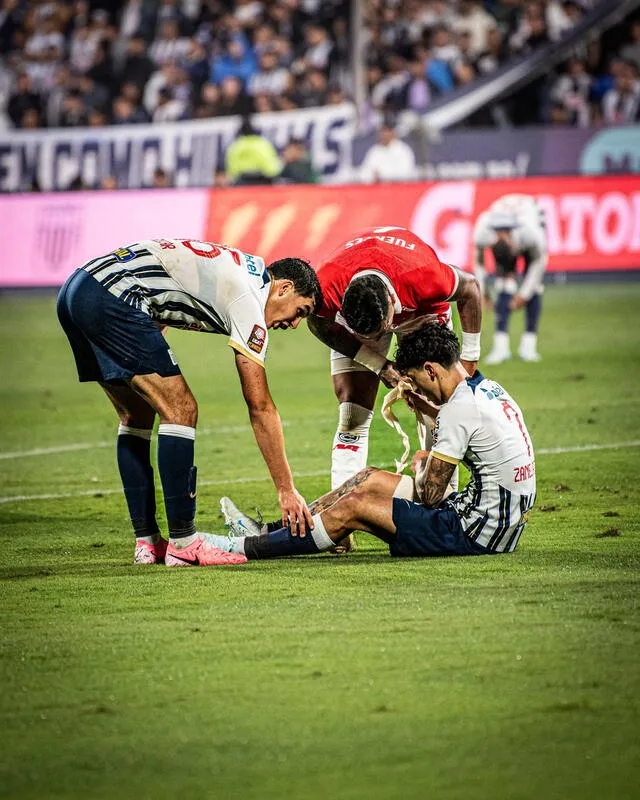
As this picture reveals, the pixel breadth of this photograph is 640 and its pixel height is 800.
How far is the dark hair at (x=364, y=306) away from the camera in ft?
21.0

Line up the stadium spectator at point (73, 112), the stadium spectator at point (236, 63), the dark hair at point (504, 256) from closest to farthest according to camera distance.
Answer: the dark hair at point (504, 256)
the stadium spectator at point (236, 63)
the stadium spectator at point (73, 112)

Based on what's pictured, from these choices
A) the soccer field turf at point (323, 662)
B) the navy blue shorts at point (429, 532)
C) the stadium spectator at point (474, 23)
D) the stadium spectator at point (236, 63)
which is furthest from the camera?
the stadium spectator at point (236, 63)

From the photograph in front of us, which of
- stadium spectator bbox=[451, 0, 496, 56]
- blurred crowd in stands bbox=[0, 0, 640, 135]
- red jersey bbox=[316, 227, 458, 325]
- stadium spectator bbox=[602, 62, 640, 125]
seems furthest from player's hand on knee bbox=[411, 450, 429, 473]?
stadium spectator bbox=[451, 0, 496, 56]

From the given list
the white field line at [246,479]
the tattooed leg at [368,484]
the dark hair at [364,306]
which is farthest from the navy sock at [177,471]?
the white field line at [246,479]

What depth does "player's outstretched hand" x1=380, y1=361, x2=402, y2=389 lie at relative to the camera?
7.05 meters

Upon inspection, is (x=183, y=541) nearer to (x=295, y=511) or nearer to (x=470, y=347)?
(x=295, y=511)

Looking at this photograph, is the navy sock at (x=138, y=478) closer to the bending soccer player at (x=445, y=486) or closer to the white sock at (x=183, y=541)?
the white sock at (x=183, y=541)

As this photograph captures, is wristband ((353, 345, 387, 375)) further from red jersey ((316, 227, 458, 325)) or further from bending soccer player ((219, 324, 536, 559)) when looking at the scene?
bending soccer player ((219, 324, 536, 559))

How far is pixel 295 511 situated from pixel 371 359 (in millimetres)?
1304

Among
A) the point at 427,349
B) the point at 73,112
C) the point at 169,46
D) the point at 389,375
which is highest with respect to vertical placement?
the point at 169,46

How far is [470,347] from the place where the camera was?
25.2ft

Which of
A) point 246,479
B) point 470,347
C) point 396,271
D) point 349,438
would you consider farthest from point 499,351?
point 396,271

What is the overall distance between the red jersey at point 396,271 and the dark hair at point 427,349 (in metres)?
0.72

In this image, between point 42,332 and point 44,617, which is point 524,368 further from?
point 44,617
